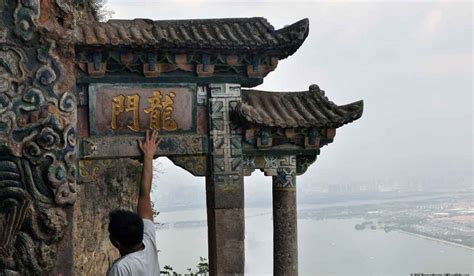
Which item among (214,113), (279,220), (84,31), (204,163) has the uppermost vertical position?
(84,31)

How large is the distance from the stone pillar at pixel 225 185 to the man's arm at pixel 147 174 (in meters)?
0.59

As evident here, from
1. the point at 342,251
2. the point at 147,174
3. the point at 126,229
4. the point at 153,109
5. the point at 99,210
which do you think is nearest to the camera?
the point at 126,229

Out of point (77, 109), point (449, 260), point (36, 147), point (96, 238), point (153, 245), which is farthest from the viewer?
point (449, 260)

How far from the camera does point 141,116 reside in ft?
18.6

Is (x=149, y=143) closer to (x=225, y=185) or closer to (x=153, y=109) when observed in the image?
(x=153, y=109)

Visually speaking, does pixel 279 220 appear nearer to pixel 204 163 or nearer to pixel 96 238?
pixel 204 163

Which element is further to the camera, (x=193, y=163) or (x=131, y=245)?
(x=193, y=163)

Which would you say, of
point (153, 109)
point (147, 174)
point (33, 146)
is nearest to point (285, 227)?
point (153, 109)

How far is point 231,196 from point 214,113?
0.85 m

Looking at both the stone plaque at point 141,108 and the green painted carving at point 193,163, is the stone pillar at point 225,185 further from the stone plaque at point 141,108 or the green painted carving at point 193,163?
the stone plaque at point 141,108

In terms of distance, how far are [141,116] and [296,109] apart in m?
1.65

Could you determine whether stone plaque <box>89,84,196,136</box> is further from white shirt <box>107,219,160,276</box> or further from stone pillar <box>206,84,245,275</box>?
white shirt <box>107,219,160,276</box>

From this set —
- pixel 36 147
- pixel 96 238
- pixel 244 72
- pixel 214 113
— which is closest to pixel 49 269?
pixel 36 147

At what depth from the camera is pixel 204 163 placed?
5809mm
